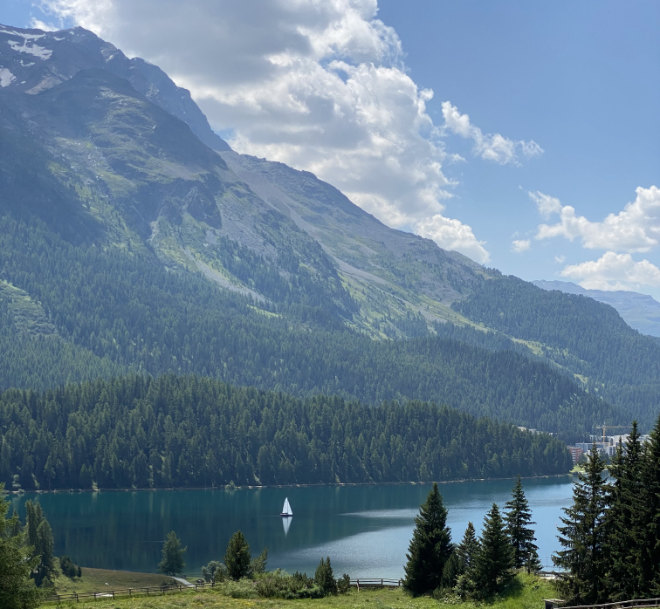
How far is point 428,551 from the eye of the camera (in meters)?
94.6

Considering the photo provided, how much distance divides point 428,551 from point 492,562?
11.0 meters

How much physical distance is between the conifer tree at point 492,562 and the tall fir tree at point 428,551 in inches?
347

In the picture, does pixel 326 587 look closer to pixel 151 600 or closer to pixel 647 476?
pixel 151 600

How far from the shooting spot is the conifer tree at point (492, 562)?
84.0 meters

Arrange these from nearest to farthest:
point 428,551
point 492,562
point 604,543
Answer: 1. point 604,543
2. point 492,562
3. point 428,551

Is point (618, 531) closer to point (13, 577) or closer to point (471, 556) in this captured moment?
point (471, 556)

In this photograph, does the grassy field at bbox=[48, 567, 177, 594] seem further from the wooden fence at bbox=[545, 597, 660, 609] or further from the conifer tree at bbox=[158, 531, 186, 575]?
the wooden fence at bbox=[545, 597, 660, 609]

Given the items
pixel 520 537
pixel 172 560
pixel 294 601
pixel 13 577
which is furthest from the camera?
pixel 172 560

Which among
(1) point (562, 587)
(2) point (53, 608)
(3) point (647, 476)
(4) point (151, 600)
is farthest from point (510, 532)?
(2) point (53, 608)

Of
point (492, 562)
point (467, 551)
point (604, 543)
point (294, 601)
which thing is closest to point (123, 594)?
point (294, 601)

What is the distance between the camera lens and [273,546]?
174 meters

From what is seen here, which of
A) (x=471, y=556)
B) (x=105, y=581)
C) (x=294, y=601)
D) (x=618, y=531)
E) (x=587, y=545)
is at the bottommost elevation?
(x=105, y=581)

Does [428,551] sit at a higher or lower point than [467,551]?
lower

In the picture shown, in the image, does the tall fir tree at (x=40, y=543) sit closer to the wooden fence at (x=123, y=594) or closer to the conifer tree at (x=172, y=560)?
the conifer tree at (x=172, y=560)
